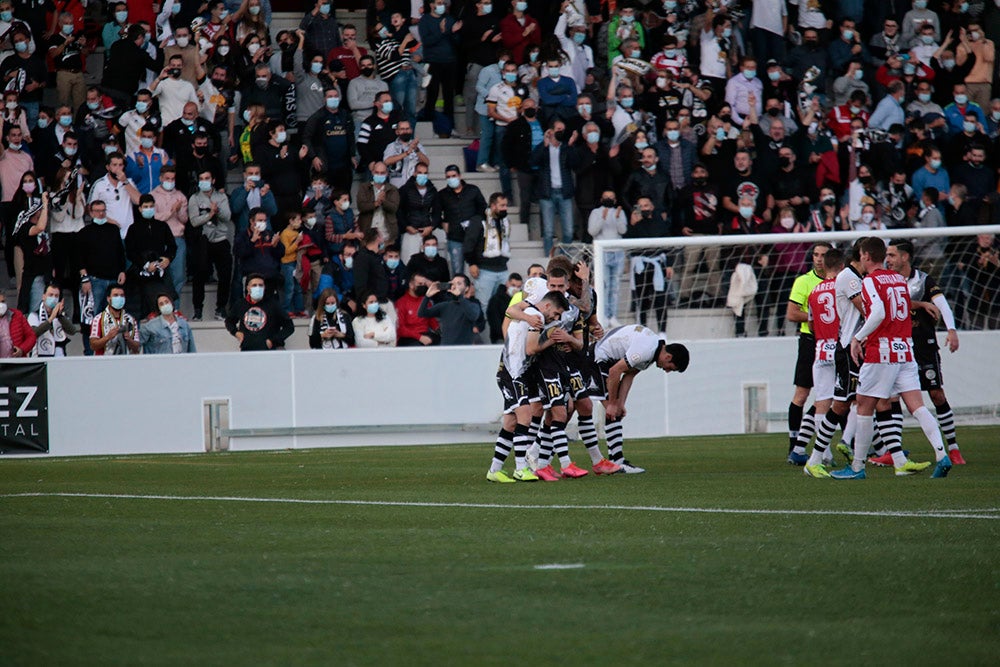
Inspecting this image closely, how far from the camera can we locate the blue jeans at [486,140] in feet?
79.5

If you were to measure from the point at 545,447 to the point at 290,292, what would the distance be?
31.9 feet

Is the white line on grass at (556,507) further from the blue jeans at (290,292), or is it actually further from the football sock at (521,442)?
the blue jeans at (290,292)

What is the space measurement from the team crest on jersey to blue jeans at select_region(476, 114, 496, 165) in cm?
515

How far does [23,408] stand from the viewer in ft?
63.5

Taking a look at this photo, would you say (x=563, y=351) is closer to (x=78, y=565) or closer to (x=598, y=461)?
(x=598, y=461)

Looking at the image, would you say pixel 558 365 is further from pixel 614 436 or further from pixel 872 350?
pixel 872 350

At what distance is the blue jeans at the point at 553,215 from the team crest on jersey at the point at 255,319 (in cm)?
496

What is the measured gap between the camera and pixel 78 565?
7.61 m

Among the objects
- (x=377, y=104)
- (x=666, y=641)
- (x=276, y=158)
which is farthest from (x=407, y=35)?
(x=666, y=641)

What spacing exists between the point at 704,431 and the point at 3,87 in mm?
11967

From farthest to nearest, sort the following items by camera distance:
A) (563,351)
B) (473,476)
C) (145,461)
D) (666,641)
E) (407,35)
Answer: (407,35) < (145,461) < (473,476) < (563,351) < (666,641)

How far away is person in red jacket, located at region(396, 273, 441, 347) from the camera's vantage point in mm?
21953

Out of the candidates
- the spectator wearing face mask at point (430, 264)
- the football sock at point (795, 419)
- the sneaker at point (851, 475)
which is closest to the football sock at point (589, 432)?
the sneaker at point (851, 475)

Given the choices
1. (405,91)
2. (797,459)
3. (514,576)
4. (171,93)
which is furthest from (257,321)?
(514,576)
